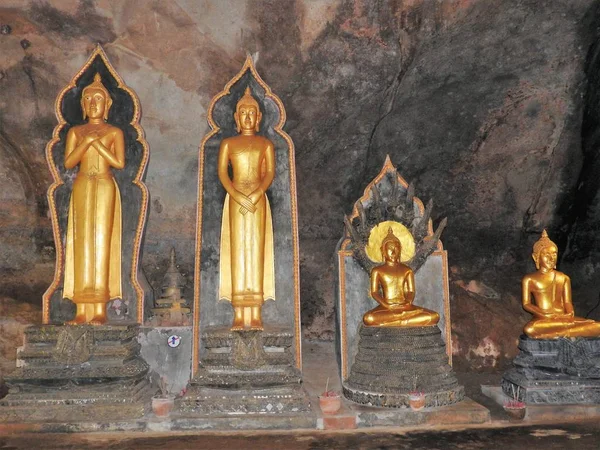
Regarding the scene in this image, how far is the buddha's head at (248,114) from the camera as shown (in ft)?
21.1

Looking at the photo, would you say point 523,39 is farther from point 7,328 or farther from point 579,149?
point 7,328

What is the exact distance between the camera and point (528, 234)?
9.20 m

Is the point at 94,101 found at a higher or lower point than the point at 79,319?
higher

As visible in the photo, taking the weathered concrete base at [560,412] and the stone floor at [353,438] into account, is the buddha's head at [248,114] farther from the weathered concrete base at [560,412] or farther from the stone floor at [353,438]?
the weathered concrete base at [560,412]

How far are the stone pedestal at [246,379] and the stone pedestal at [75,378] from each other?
2.01ft

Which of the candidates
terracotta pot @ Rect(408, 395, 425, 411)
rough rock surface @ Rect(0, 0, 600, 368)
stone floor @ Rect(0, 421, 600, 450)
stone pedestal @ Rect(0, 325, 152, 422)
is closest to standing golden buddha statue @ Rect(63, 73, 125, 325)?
stone pedestal @ Rect(0, 325, 152, 422)

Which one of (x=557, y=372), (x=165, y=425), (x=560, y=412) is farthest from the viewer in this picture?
(x=557, y=372)

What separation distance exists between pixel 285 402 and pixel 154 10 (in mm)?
5456

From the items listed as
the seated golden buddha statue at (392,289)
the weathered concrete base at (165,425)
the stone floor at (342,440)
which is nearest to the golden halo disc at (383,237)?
the seated golden buddha statue at (392,289)

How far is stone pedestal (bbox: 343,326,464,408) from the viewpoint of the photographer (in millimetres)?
5316

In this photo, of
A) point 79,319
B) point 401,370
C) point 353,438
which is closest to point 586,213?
point 401,370

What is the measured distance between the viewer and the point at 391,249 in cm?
618

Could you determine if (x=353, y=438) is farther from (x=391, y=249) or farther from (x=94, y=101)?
(x=94, y=101)

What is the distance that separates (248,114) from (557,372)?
167 inches
